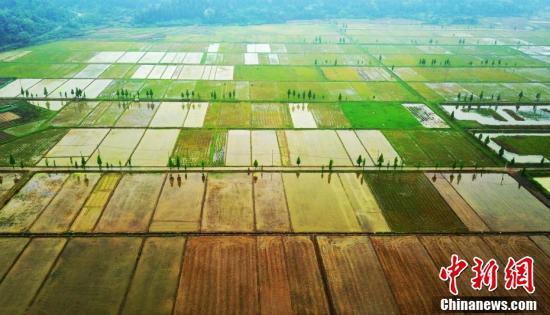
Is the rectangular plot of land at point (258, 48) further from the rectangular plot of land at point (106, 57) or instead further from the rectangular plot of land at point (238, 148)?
the rectangular plot of land at point (238, 148)

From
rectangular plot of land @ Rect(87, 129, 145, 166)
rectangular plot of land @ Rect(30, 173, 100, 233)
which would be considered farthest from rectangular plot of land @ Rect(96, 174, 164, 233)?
rectangular plot of land @ Rect(87, 129, 145, 166)

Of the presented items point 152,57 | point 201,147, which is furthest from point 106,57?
point 201,147

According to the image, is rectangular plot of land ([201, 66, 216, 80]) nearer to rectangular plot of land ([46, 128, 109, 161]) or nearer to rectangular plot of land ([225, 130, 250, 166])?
rectangular plot of land ([225, 130, 250, 166])

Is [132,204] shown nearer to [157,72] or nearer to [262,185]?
[262,185]

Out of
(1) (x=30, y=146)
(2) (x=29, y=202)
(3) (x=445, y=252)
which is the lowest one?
(3) (x=445, y=252)

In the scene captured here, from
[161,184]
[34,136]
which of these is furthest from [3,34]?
[161,184]

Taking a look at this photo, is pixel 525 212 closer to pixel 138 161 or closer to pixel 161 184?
pixel 161 184
